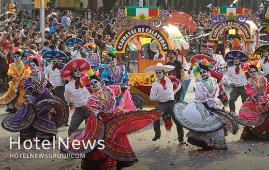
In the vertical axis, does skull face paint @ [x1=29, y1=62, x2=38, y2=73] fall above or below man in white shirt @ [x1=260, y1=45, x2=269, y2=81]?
above

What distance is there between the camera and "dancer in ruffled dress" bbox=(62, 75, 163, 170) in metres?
11.1

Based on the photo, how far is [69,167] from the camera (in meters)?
12.0

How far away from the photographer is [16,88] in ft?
57.1

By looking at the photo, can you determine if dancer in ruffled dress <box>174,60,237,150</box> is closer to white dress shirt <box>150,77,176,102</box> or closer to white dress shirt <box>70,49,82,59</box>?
white dress shirt <box>150,77,176,102</box>

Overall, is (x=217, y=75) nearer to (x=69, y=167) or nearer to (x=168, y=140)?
(x=168, y=140)

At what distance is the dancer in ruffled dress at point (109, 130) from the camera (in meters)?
11.1

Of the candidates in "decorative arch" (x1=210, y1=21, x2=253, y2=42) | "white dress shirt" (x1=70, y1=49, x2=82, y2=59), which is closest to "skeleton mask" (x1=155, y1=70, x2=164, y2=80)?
"white dress shirt" (x1=70, y1=49, x2=82, y2=59)

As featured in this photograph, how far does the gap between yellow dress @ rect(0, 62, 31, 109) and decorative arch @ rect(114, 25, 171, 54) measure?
106 inches

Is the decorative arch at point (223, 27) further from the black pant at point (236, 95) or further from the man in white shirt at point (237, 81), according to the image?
the black pant at point (236, 95)

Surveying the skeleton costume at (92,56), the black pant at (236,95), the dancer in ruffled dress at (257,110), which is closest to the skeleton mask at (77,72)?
the dancer in ruffled dress at (257,110)

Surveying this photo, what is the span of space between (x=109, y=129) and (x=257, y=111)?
390cm

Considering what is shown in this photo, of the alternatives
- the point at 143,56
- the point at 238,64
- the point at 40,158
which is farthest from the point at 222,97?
the point at 143,56

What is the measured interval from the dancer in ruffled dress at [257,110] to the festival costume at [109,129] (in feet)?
10.6

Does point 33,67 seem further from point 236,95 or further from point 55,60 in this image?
point 236,95
